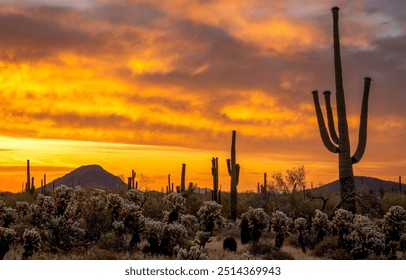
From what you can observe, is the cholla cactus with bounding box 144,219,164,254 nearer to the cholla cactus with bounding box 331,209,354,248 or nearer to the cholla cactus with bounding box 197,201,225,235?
the cholla cactus with bounding box 197,201,225,235

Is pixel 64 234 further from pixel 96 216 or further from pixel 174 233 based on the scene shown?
pixel 174 233

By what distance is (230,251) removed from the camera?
15195 mm

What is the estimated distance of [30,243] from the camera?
14.3 metres

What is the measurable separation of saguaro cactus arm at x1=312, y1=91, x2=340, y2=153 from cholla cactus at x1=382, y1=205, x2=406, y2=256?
6.25 metres

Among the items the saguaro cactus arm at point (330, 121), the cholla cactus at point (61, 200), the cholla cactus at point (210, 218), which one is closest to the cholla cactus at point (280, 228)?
the cholla cactus at point (210, 218)

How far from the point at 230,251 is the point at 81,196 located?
589 centimetres

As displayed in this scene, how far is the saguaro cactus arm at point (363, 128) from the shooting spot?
71.1 feet

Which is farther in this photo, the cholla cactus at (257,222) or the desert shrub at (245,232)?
the desert shrub at (245,232)

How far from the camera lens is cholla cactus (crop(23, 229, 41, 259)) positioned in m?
14.2

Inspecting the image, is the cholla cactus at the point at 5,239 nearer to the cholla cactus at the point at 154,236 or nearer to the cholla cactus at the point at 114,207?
the cholla cactus at the point at 114,207

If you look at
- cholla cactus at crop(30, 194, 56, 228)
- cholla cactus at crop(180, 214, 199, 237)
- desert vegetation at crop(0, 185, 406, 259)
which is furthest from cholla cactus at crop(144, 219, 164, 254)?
cholla cactus at crop(30, 194, 56, 228)

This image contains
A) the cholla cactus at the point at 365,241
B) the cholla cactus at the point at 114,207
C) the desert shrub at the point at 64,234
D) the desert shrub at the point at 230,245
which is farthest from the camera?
the cholla cactus at the point at 114,207

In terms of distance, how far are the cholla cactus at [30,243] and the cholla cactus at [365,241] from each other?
8632mm

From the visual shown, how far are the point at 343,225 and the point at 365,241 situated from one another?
1001 millimetres
